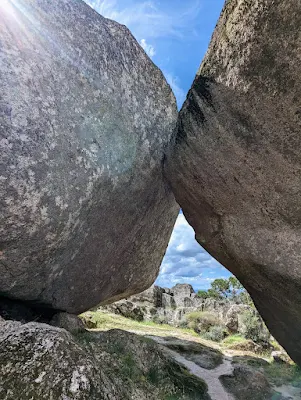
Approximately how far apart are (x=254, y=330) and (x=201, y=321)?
10.6 m

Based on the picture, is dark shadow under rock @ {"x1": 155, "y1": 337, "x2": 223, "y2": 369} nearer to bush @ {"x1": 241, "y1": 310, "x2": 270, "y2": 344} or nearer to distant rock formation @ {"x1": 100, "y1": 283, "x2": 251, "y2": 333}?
bush @ {"x1": 241, "y1": 310, "x2": 270, "y2": 344}

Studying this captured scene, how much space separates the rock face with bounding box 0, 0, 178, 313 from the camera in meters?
7.65

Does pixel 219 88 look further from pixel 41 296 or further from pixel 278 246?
pixel 41 296

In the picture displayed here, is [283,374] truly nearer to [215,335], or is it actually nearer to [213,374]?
[213,374]

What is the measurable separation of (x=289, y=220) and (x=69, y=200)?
16.7ft

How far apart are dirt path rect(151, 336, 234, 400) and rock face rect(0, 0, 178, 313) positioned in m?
4.89

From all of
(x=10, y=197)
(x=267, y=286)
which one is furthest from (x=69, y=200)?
(x=267, y=286)

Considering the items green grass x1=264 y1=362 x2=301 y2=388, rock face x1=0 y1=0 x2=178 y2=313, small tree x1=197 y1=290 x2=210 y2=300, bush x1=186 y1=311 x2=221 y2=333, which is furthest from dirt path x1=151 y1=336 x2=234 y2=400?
small tree x1=197 y1=290 x2=210 y2=300

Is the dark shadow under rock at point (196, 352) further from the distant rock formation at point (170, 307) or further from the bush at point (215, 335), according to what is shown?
the distant rock formation at point (170, 307)

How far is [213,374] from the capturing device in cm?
1408

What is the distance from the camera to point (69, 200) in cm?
854

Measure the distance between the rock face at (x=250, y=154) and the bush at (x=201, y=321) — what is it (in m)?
23.6

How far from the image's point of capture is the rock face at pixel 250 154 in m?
6.35

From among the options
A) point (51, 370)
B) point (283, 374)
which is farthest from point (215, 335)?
point (51, 370)
